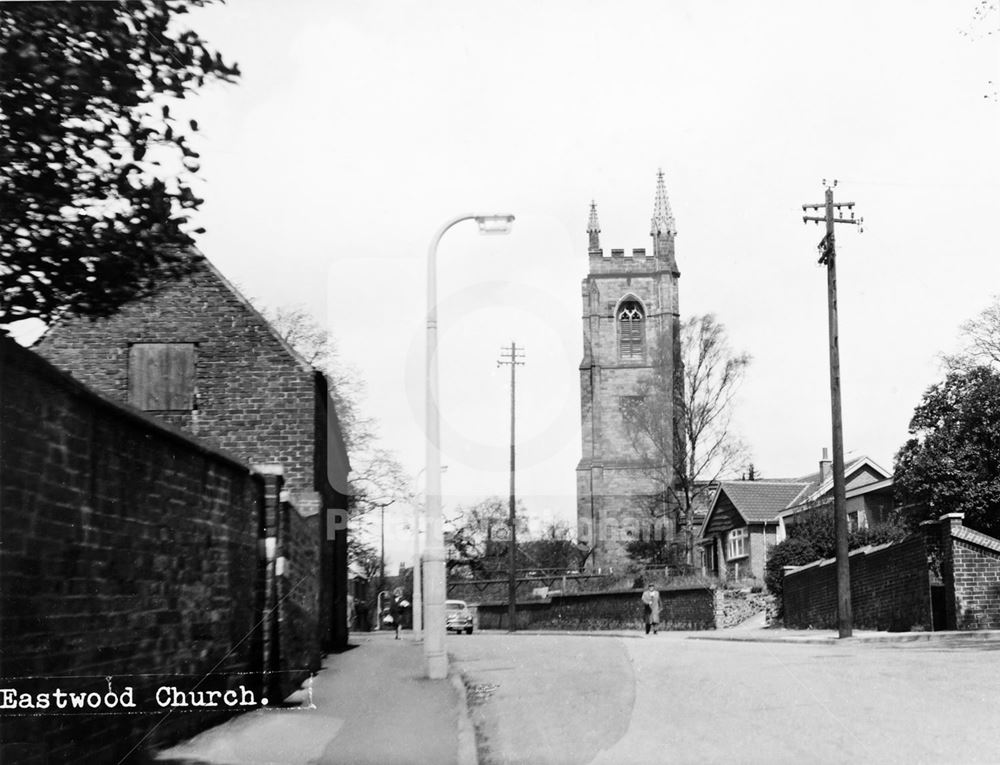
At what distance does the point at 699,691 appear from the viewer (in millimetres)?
11086

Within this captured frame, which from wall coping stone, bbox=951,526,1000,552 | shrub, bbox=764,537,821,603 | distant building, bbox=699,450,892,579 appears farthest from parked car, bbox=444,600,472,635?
wall coping stone, bbox=951,526,1000,552

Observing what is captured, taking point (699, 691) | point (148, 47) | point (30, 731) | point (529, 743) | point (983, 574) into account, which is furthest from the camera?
point (983, 574)

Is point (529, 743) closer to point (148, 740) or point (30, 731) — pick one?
Answer: point (148, 740)

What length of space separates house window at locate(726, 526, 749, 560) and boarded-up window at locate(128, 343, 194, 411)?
135 feet

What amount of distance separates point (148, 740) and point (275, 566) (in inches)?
163

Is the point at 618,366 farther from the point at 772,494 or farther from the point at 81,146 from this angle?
the point at 81,146

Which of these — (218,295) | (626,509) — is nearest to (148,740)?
(218,295)

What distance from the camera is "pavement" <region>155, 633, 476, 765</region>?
8688 millimetres

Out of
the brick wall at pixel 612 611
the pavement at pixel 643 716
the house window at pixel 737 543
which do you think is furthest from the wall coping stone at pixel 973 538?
the house window at pixel 737 543

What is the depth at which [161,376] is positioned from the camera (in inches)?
739

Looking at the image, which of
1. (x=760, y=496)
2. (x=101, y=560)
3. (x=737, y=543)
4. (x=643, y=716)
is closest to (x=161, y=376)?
(x=101, y=560)

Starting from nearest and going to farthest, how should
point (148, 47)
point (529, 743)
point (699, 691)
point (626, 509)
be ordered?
point (148, 47) → point (529, 743) → point (699, 691) → point (626, 509)

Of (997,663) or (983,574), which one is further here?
(983,574)

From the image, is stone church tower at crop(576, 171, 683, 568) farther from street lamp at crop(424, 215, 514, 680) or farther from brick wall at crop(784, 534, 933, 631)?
street lamp at crop(424, 215, 514, 680)
